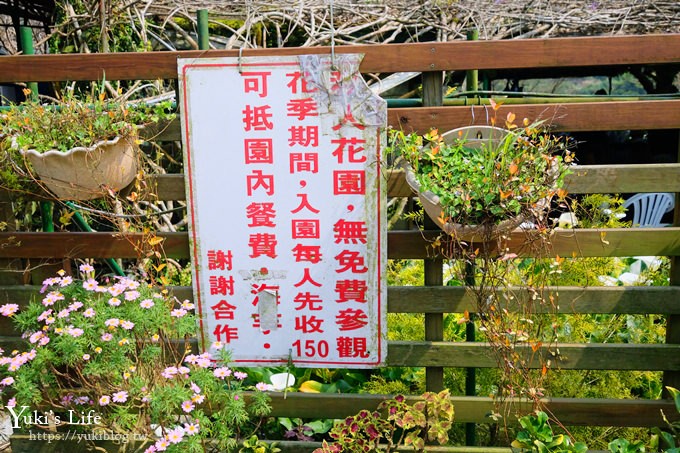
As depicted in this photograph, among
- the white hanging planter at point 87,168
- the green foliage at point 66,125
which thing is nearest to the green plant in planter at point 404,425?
the white hanging planter at point 87,168

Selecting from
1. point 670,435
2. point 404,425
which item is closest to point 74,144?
point 404,425

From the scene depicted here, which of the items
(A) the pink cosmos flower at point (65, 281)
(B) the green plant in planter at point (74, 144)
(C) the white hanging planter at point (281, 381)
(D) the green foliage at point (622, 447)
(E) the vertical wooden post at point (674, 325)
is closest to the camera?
(D) the green foliage at point (622, 447)

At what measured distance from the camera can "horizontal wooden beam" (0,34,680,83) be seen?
2451mm

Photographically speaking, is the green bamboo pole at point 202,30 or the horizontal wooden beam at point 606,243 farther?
the green bamboo pole at point 202,30

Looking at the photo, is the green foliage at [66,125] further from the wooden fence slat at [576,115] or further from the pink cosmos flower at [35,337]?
the wooden fence slat at [576,115]

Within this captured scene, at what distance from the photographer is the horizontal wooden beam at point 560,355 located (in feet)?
8.73

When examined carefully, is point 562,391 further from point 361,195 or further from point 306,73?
point 306,73

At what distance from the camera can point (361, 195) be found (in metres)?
2.61

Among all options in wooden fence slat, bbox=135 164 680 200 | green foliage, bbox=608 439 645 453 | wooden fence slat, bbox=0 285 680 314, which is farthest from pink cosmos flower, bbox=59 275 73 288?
green foliage, bbox=608 439 645 453

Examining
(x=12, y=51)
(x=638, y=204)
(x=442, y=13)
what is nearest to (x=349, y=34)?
(x=442, y=13)

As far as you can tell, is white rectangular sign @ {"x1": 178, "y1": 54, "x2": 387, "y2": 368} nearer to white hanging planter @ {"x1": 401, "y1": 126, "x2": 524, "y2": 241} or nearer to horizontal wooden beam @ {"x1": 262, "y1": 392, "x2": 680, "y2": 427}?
horizontal wooden beam @ {"x1": 262, "y1": 392, "x2": 680, "y2": 427}

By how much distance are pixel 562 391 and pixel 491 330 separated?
827mm

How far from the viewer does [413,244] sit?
2.65 meters

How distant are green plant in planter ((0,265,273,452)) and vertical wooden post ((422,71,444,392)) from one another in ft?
2.52
